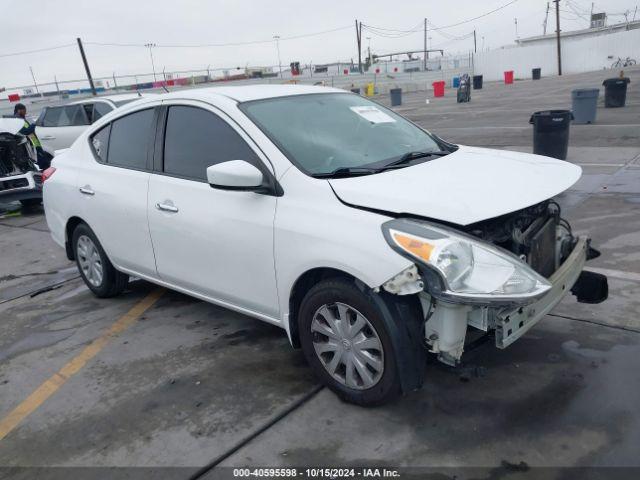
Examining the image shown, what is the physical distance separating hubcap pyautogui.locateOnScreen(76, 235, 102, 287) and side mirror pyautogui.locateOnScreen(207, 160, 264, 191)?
2.28m

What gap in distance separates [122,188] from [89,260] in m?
1.14

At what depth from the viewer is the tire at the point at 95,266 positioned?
4.90 meters

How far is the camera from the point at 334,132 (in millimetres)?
3674

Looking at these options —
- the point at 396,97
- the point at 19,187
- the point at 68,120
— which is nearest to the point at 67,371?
the point at 19,187

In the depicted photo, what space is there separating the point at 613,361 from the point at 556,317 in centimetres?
67

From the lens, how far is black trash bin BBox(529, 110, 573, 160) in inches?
339

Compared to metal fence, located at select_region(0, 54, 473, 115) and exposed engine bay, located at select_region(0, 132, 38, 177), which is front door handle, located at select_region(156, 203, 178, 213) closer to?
exposed engine bay, located at select_region(0, 132, 38, 177)

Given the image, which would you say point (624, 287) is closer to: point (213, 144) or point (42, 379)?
point (213, 144)

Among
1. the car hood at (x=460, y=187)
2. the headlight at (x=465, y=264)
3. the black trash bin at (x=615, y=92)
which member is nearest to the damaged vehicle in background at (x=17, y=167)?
the car hood at (x=460, y=187)

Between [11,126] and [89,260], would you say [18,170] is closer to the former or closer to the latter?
[11,126]

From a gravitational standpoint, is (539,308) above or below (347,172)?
below

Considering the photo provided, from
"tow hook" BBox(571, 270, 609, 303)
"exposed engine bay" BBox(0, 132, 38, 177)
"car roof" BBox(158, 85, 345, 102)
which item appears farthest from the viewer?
"exposed engine bay" BBox(0, 132, 38, 177)

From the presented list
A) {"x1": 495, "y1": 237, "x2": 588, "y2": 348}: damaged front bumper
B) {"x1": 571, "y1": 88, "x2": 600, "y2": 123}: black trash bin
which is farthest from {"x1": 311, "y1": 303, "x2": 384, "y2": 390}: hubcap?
{"x1": 571, "y1": 88, "x2": 600, "y2": 123}: black trash bin

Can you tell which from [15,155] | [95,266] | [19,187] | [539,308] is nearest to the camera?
[539,308]
